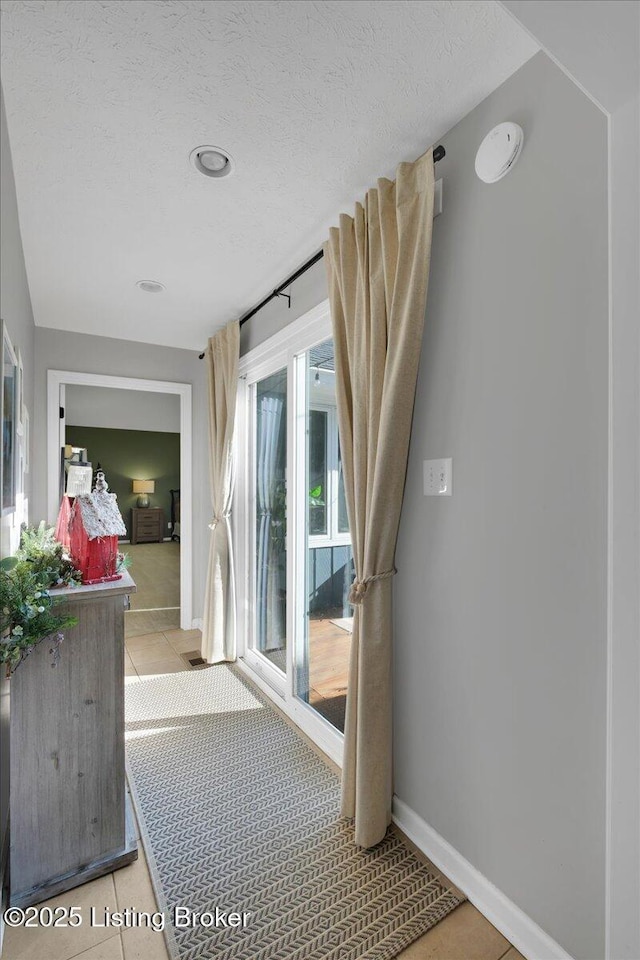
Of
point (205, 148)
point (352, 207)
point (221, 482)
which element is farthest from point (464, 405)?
point (221, 482)

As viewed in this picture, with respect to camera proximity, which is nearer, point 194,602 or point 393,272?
point 393,272

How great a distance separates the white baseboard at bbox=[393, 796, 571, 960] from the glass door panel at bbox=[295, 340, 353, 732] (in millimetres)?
607

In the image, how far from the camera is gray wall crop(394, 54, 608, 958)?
44.4 inches

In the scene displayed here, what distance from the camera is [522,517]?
4.20 feet

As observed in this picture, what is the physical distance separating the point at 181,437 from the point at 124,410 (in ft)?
10.3

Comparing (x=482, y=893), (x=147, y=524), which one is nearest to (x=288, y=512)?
(x=482, y=893)

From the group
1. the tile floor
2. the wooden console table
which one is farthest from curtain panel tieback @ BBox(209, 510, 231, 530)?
the tile floor

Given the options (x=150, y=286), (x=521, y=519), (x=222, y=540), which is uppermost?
(x=150, y=286)

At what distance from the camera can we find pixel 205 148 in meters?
1.61

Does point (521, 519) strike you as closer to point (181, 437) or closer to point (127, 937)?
point (127, 937)

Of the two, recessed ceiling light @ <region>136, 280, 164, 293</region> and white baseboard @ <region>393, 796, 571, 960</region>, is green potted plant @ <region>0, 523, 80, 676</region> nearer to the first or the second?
white baseboard @ <region>393, 796, 571, 960</region>

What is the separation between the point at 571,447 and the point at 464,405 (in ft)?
1.25

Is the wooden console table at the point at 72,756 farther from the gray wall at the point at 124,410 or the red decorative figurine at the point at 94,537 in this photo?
the gray wall at the point at 124,410

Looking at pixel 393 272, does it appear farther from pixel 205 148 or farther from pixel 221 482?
pixel 221 482
